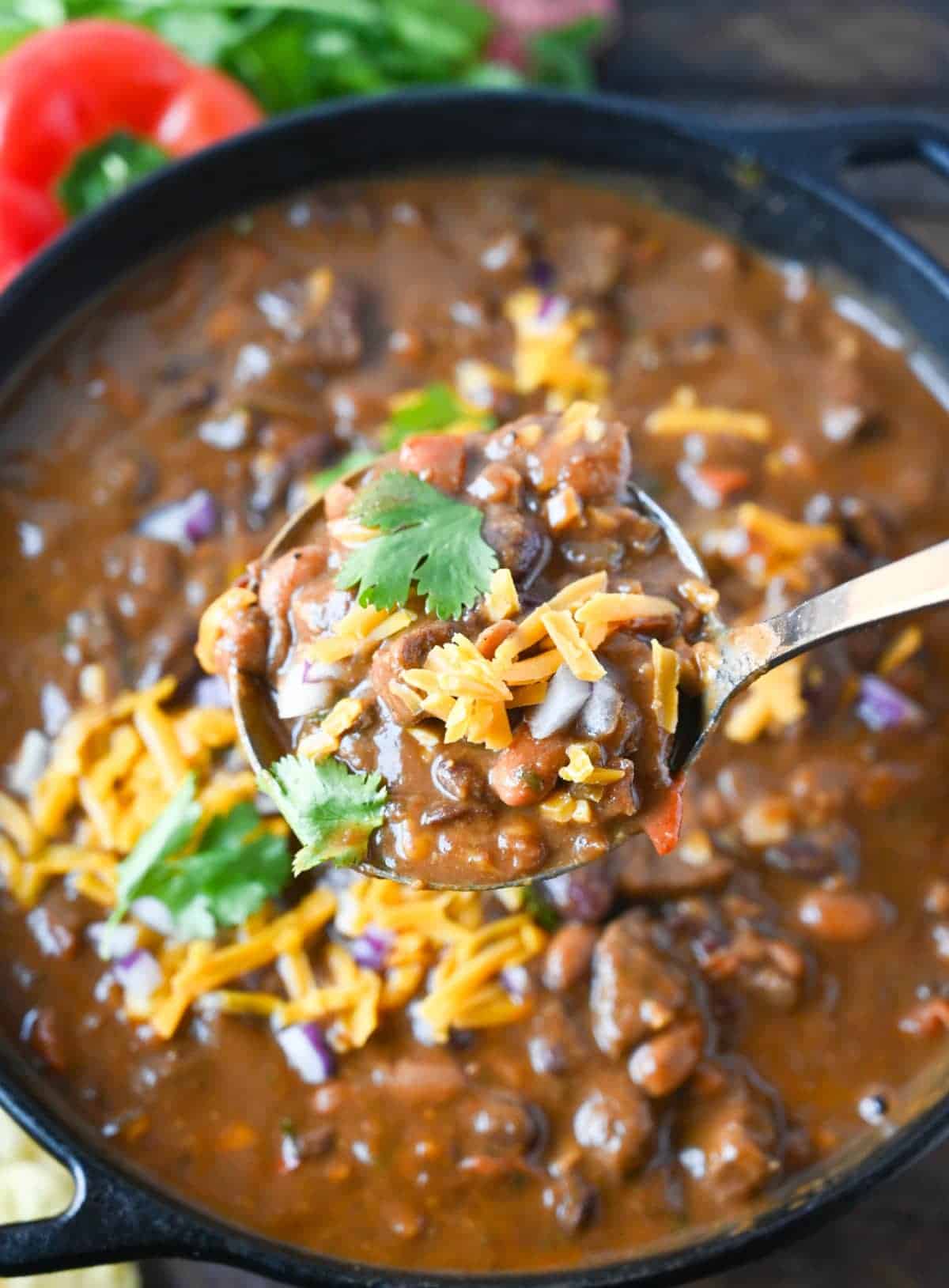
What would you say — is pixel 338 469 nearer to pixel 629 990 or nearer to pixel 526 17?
pixel 629 990

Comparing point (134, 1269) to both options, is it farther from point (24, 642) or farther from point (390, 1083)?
point (24, 642)

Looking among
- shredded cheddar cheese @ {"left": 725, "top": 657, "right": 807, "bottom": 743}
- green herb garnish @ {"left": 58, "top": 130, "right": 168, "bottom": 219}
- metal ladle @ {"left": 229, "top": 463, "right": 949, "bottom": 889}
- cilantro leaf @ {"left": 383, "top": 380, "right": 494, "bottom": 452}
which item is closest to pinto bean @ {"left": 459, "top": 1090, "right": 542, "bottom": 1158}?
metal ladle @ {"left": 229, "top": 463, "right": 949, "bottom": 889}

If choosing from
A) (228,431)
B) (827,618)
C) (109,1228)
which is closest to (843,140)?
(827,618)

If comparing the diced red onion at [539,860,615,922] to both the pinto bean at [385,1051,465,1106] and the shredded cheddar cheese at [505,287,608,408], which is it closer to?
the pinto bean at [385,1051,465,1106]

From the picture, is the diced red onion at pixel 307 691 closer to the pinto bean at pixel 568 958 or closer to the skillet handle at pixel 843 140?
the pinto bean at pixel 568 958

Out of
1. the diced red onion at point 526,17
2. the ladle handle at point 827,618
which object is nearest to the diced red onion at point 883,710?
the ladle handle at point 827,618

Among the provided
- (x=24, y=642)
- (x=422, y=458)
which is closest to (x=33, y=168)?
(x=24, y=642)
